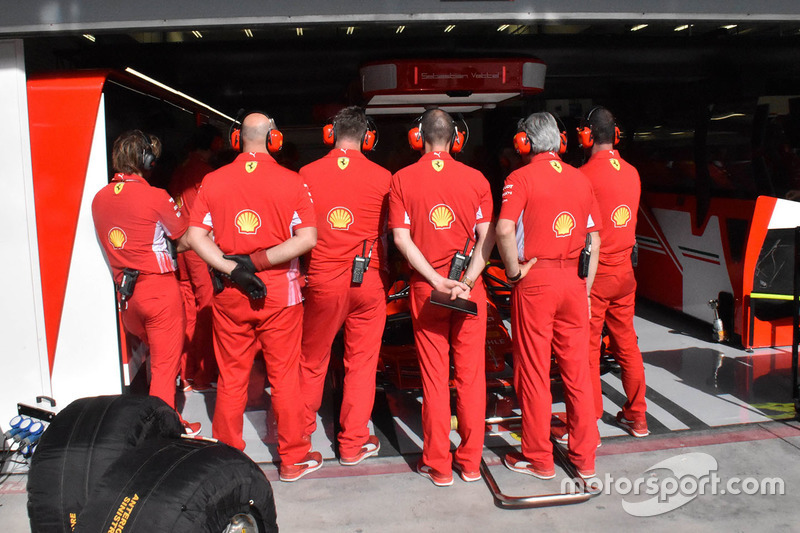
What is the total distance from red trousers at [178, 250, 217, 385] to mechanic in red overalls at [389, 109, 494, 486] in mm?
2306

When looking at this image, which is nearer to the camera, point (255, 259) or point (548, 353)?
point (255, 259)

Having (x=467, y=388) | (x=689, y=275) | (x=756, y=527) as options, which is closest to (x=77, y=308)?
(x=467, y=388)

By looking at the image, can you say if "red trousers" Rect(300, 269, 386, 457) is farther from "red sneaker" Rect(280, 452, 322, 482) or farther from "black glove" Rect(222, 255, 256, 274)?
"black glove" Rect(222, 255, 256, 274)

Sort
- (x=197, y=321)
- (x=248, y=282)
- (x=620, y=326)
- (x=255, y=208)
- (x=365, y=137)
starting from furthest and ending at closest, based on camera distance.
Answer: (x=197, y=321) < (x=620, y=326) < (x=365, y=137) < (x=255, y=208) < (x=248, y=282)

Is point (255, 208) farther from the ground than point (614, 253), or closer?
farther from the ground

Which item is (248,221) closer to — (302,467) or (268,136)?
(268,136)

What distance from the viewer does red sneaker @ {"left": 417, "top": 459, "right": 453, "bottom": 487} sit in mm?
3758

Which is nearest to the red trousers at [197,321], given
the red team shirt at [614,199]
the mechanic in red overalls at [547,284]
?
the mechanic in red overalls at [547,284]

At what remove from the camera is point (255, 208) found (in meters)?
3.62

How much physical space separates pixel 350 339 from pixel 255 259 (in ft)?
2.61

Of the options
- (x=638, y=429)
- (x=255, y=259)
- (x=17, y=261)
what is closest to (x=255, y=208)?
(x=255, y=259)

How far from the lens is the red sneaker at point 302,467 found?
3.84m

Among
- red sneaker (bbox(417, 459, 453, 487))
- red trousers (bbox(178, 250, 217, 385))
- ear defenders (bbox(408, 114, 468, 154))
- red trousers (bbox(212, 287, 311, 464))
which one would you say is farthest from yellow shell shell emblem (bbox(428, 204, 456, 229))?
red trousers (bbox(178, 250, 217, 385))

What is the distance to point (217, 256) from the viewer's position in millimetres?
3586
